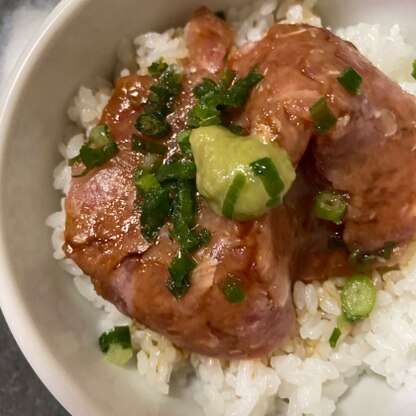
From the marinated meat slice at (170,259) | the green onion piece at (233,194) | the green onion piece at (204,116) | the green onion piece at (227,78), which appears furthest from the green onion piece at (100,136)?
the green onion piece at (233,194)

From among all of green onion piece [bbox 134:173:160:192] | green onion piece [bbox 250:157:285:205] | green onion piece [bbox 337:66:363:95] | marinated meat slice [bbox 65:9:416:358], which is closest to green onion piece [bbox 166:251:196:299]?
marinated meat slice [bbox 65:9:416:358]

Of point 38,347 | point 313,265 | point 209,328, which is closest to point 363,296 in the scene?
point 313,265

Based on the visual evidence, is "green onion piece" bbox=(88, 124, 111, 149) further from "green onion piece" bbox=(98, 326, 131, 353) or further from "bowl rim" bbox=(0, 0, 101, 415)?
"green onion piece" bbox=(98, 326, 131, 353)

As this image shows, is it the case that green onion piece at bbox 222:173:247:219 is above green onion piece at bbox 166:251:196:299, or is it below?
above

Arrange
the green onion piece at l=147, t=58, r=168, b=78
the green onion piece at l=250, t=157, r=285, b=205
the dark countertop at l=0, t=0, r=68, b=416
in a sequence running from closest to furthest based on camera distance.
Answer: the green onion piece at l=250, t=157, r=285, b=205
the green onion piece at l=147, t=58, r=168, b=78
the dark countertop at l=0, t=0, r=68, b=416

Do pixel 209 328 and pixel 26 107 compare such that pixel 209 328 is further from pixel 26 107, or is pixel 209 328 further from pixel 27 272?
pixel 26 107

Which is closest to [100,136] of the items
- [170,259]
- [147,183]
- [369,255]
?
[147,183]
